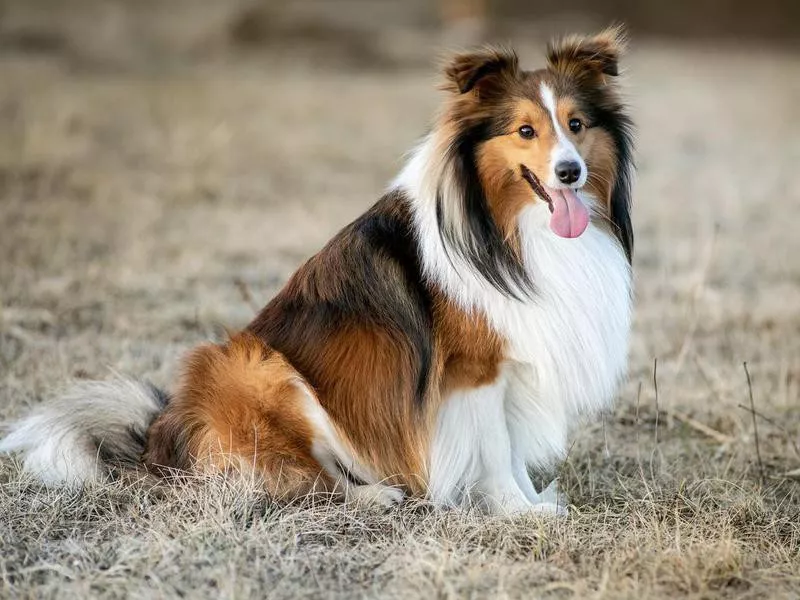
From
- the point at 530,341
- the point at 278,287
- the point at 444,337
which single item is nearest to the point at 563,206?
the point at 530,341

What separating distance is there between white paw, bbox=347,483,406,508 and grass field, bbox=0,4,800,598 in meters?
0.09

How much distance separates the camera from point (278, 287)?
26.7 feet

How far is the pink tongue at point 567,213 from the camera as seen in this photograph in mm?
4137

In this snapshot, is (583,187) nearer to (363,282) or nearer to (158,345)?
(363,282)

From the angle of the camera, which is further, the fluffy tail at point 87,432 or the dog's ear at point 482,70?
the fluffy tail at point 87,432

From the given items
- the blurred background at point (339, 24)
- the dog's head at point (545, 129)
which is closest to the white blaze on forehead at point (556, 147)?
the dog's head at point (545, 129)

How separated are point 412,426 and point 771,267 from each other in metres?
5.81

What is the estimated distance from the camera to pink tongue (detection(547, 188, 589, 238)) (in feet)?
13.6

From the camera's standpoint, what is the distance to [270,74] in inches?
702

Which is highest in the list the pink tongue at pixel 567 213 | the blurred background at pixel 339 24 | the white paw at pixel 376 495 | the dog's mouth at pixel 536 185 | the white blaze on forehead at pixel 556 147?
the blurred background at pixel 339 24

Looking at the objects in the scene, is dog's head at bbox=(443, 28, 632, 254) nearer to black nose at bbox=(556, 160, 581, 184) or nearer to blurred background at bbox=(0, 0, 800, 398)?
black nose at bbox=(556, 160, 581, 184)

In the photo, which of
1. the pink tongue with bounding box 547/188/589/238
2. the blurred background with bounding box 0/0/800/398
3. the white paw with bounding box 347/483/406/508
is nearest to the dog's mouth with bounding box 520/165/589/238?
the pink tongue with bounding box 547/188/589/238

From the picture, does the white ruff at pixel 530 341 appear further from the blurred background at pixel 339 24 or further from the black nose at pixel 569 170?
the blurred background at pixel 339 24

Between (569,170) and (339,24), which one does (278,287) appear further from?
(339,24)
